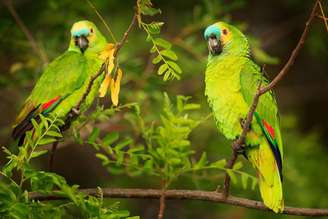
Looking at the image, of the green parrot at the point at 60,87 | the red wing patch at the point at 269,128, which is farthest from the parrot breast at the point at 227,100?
the green parrot at the point at 60,87

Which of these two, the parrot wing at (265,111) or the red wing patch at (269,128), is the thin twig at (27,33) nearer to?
the parrot wing at (265,111)

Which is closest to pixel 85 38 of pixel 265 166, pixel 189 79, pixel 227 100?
pixel 227 100

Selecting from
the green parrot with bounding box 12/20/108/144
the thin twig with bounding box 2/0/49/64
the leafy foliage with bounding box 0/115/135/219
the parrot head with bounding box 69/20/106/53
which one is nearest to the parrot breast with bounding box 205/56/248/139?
the green parrot with bounding box 12/20/108/144

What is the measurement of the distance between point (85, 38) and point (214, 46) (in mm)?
715

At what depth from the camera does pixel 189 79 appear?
574 cm

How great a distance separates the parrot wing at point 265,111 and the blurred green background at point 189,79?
14.7 inches

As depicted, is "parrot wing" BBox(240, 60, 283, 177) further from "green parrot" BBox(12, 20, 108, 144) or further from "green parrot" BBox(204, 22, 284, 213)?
"green parrot" BBox(12, 20, 108, 144)

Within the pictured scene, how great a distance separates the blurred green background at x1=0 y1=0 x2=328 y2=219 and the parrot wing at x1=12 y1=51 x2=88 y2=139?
0.43 meters

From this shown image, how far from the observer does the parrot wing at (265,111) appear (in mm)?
3035

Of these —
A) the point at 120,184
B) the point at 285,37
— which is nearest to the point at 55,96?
the point at 120,184

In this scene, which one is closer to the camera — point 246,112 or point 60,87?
point 246,112

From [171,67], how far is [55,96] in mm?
1041

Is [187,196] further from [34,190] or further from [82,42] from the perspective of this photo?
[82,42]

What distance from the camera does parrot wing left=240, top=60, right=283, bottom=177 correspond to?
3.04 m
